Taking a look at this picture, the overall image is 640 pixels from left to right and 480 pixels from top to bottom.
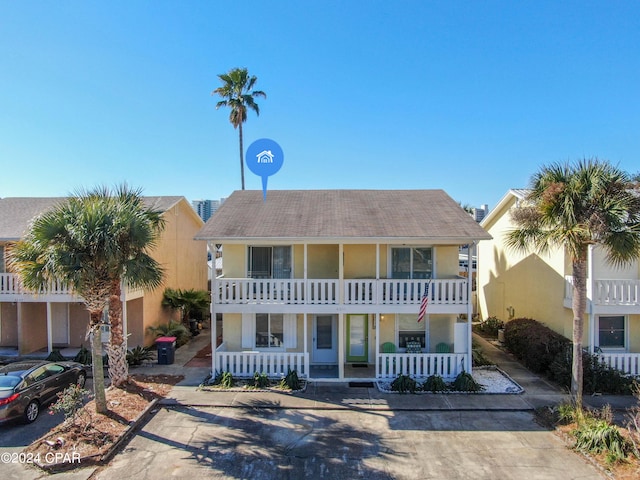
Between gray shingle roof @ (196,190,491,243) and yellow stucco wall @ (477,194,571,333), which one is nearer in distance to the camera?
gray shingle roof @ (196,190,491,243)

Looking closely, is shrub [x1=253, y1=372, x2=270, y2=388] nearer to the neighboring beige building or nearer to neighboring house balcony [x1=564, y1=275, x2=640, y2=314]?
the neighboring beige building

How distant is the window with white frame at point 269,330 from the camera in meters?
14.4

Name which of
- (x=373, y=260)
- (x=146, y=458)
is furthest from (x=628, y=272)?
(x=146, y=458)

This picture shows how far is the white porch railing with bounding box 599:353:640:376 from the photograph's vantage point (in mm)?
12461

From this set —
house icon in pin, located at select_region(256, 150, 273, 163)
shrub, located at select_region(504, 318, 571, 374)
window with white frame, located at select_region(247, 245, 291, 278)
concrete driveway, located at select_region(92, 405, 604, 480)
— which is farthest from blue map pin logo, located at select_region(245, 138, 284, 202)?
shrub, located at select_region(504, 318, 571, 374)

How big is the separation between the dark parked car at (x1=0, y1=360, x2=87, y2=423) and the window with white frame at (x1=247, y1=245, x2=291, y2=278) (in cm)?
687

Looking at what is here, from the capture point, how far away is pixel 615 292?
501 inches

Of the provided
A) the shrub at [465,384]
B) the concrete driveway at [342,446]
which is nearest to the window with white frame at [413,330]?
the shrub at [465,384]

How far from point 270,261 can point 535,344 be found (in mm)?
10764

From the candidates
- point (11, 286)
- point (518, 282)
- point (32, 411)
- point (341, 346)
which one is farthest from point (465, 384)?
point (11, 286)

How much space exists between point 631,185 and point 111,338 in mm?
15674

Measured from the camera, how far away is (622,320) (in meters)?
13.6

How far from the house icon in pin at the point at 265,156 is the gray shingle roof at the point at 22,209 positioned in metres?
5.89

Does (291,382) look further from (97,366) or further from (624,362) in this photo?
(624,362)
